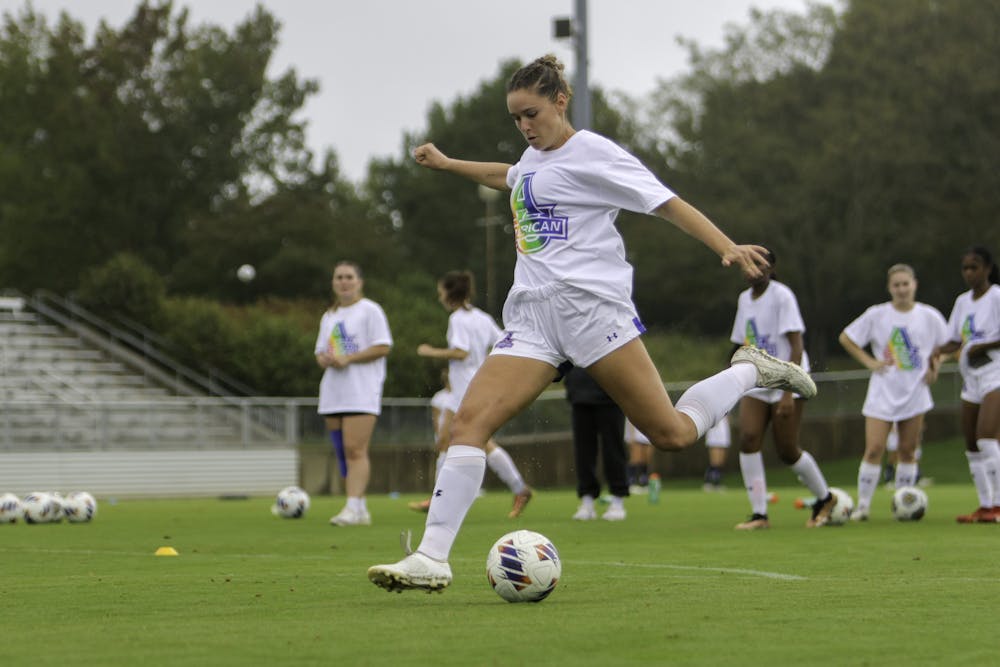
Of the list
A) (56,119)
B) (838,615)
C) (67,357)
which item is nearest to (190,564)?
(838,615)

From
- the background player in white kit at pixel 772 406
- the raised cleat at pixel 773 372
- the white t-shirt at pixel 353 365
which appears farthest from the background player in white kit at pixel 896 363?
the raised cleat at pixel 773 372

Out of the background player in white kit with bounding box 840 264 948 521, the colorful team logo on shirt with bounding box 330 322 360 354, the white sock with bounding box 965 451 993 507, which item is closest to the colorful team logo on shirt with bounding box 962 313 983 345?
the background player in white kit with bounding box 840 264 948 521

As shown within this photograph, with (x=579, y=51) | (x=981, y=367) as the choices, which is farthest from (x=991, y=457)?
(x=579, y=51)

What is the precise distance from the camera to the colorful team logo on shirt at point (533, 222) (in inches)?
265

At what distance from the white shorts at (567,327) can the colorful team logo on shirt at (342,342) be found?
7.29 metres

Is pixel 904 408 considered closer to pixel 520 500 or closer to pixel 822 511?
pixel 822 511

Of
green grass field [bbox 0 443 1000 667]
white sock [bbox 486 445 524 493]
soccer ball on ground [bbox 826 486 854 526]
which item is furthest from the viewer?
white sock [bbox 486 445 524 493]

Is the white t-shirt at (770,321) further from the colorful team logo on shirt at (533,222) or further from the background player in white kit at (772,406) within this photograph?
the colorful team logo on shirt at (533,222)

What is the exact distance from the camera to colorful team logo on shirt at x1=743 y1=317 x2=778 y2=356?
40.6 ft

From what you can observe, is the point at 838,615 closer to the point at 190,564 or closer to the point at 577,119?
the point at 190,564

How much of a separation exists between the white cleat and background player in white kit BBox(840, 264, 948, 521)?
25.5ft

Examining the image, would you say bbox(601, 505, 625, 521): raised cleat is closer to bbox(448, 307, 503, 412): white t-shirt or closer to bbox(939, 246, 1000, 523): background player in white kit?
bbox(448, 307, 503, 412): white t-shirt

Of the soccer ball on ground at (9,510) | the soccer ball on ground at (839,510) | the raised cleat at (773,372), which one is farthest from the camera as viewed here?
the soccer ball on ground at (9,510)

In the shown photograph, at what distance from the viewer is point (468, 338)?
15.7 m
